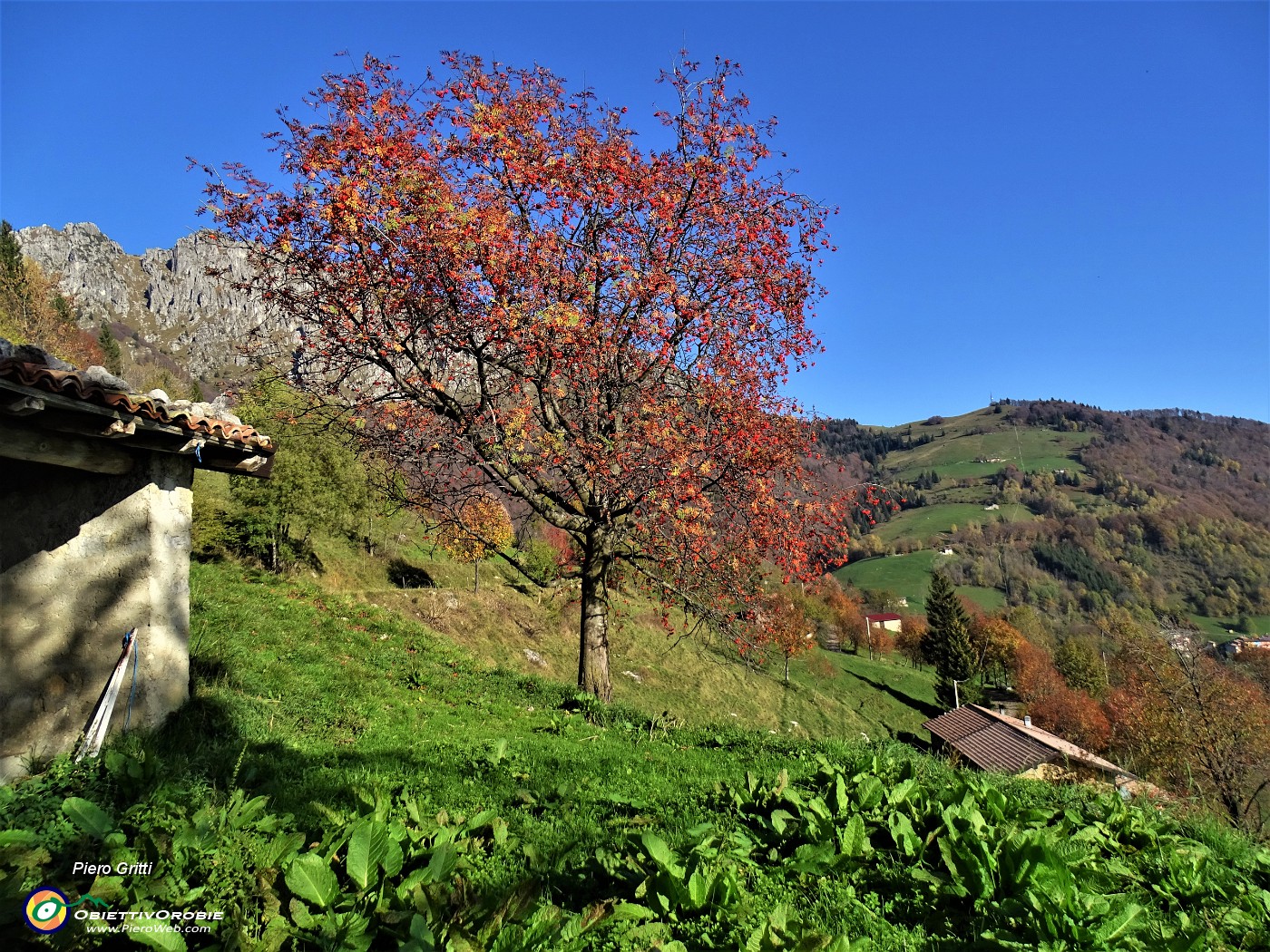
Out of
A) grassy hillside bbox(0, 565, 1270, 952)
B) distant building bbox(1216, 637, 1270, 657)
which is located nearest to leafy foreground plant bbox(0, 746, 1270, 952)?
grassy hillside bbox(0, 565, 1270, 952)

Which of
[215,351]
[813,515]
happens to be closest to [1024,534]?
[813,515]

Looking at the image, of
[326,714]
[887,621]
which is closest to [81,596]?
[326,714]

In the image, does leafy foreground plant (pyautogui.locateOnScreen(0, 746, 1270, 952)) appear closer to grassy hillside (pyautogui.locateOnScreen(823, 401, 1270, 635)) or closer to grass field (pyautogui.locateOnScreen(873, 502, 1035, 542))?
grassy hillside (pyautogui.locateOnScreen(823, 401, 1270, 635))

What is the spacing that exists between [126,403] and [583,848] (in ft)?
18.2

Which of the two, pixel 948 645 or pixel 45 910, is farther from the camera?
pixel 948 645

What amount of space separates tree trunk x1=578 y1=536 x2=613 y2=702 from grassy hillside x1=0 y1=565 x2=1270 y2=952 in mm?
3872

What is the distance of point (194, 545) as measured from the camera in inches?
808

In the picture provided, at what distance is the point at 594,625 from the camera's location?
12.8 meters

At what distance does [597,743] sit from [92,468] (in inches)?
255

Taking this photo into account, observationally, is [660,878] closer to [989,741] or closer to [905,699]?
[989,741]

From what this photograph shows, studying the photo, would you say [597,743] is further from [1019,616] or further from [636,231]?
[1019,616]

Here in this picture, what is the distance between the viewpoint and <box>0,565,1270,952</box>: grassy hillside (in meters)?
3.56

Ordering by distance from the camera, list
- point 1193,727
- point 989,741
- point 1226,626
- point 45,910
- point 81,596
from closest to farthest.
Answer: point 45,910 → point 81,596 → point 1193,727 → point 989,741 → point 1226,626

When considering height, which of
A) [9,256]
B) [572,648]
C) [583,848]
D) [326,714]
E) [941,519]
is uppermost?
[9,256]
